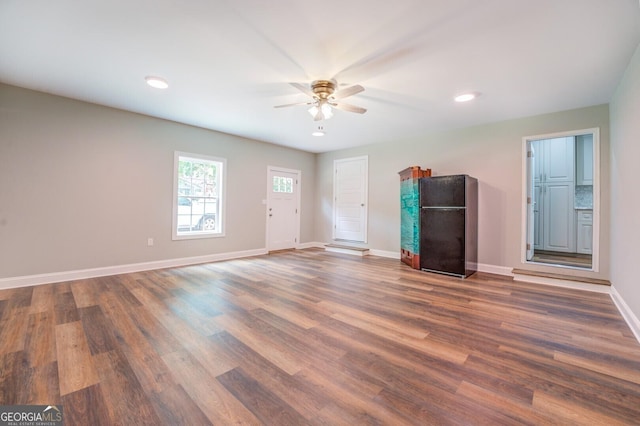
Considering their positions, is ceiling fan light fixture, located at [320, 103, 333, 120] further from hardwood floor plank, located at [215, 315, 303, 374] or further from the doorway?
the doorway

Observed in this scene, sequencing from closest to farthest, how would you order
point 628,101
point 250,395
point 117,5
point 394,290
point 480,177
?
point 250,395
point 117,5
point 628,101
point 394,290
point 480,177

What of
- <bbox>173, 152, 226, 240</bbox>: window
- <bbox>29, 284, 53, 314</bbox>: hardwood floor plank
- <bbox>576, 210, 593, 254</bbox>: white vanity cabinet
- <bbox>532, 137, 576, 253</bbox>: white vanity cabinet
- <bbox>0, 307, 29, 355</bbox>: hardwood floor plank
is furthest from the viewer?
<bbox>532, 137, 576, 253</bbox>: white vanity cabinet

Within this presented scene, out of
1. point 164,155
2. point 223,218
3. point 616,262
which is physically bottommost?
point 616,262

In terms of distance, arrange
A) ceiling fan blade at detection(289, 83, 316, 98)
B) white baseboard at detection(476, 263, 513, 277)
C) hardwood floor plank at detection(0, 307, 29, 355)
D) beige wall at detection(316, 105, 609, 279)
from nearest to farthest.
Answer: hardwood floor plank at detection(0, 307, 29, 355) < ceiling fan blade at detection(289, 83, 316, 98) < beige wall at detection(316, 105, 609, 279) < white baseboard at detection(476, 263, 513, 277)

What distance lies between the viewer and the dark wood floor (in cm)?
138

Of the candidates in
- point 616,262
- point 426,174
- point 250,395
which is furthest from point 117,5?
point 616,262

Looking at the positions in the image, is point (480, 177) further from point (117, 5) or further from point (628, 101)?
point (117, 5)

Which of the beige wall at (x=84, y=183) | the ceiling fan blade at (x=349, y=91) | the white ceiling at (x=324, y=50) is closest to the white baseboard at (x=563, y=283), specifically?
the white ceiling at (x=324, y=50)

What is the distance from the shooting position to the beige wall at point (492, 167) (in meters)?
3.68

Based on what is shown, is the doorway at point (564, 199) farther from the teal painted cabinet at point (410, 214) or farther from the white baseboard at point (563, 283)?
the teal painted cabinet at point (410, 214)

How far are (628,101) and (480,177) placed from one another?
197cm

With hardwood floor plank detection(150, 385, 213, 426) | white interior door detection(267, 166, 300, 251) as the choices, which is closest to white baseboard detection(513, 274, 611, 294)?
hardwood floor plank detection(150, 385, 213, 426)

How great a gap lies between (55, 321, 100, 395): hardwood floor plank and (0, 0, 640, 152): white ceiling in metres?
2.55

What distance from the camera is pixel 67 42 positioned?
2.41 meters
